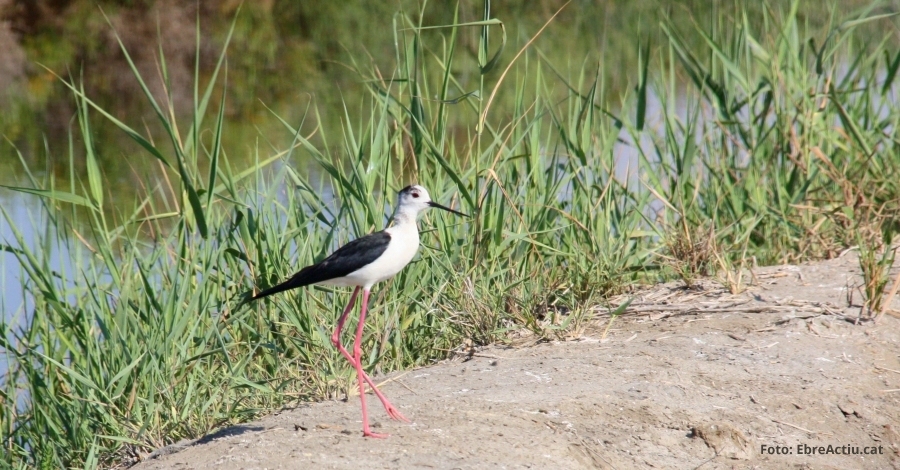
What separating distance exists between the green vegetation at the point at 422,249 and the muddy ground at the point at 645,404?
7.5 inches

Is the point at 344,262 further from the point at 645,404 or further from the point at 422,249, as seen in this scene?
the point at 645,404

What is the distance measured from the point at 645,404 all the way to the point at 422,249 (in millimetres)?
1195

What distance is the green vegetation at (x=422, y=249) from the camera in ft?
11.0

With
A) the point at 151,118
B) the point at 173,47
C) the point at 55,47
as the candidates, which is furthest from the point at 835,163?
the point at 55,47

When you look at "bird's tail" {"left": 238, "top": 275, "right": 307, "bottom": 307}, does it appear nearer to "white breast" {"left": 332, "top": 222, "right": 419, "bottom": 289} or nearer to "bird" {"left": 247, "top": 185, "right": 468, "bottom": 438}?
"bird" {"left": 247, "top": 185, "right": 468, "bottom": 438}

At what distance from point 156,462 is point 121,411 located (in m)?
0.42

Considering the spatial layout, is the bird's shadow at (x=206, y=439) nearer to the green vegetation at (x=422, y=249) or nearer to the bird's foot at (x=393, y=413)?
the green vegetation at (x=422, y=249)

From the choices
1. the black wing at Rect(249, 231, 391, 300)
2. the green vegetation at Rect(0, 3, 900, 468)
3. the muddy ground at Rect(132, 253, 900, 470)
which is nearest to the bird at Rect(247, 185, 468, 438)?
the black wing at Rect(249, 231, 391, 300)

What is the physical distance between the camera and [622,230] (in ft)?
14.4

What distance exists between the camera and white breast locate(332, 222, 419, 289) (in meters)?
3.14

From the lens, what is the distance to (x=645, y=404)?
314 cm

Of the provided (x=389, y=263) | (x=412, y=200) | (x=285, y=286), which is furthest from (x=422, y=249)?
(x=285, y=286)

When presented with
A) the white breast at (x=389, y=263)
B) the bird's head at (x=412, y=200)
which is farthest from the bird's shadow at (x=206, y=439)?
the bird's head at (x=412, y=200)

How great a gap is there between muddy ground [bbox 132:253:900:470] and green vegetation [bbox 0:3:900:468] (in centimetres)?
19
